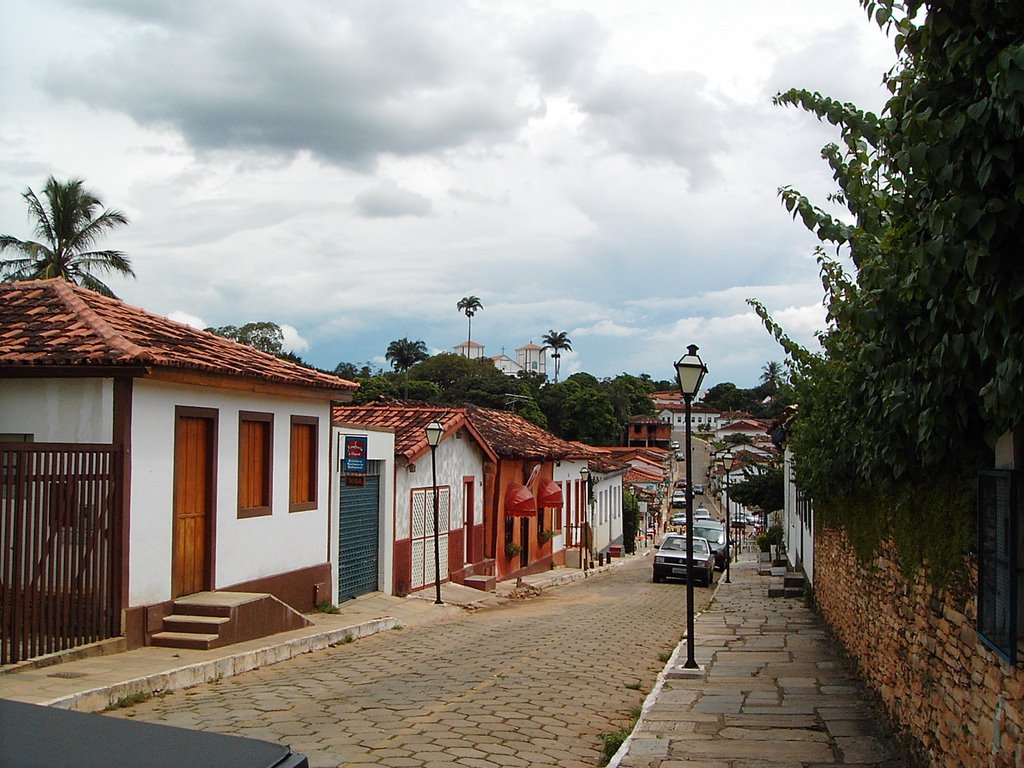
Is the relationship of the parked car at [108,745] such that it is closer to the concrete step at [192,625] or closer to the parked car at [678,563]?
the concrete step at [192,625]

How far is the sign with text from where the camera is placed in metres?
17.3

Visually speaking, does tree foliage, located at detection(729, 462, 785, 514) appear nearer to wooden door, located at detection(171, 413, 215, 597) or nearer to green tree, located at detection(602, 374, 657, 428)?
wooden door, located at detection(171, 413, 215, 597)

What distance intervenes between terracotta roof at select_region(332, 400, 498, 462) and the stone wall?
1168 centimetres

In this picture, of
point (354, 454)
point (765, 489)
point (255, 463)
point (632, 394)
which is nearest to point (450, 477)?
point (354, 454)

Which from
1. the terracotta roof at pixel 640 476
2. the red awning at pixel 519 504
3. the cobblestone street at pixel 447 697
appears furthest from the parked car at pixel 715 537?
the terracotta roof at pixel 640 476

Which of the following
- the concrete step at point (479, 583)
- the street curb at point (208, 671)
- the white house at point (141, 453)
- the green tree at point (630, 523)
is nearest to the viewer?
the street curb at point (208, 671)

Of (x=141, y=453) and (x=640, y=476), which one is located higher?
(x=141, y=453)

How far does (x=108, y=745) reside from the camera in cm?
252

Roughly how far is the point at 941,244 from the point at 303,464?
42.5 ft

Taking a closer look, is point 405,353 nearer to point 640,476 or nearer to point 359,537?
point 640,476

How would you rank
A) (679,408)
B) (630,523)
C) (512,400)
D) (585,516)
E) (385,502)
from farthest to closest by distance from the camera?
(679,408) → (512,400) → (630,523) → (585,516) → (385,502)

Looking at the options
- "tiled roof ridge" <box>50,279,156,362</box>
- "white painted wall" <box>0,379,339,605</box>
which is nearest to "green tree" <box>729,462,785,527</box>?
"white painted wall" <box>0,379,339,605</box>

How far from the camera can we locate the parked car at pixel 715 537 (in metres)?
34.1

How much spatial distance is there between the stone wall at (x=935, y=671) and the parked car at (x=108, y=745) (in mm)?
3682
